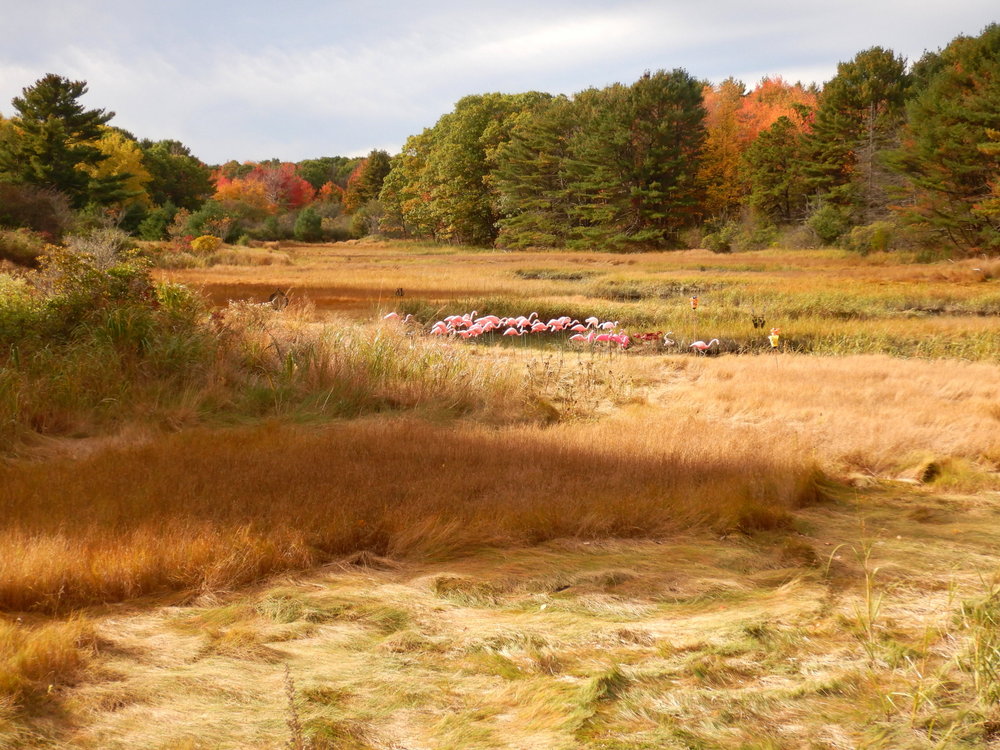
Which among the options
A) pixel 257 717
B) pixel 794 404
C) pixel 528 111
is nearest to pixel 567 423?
pixel 794 404

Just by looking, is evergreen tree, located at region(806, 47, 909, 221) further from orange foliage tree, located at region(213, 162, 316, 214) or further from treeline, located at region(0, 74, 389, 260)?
orange foliage tree, located at region(213, 162, 316, 214)

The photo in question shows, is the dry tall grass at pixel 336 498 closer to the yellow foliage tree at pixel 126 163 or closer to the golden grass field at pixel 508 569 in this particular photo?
the golden grass field at pixel 508 569

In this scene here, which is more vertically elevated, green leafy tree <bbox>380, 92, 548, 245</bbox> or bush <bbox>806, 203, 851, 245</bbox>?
green leafy tree <bbox>380, 92, 548, 245</bbox>

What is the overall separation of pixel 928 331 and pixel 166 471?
44.3 feet

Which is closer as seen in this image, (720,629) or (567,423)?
(720,629)

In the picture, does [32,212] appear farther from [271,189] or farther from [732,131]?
[271,189]

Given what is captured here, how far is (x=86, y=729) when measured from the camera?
2535 mm

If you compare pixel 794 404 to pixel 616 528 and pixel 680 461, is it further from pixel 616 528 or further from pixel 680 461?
pixel 616 528

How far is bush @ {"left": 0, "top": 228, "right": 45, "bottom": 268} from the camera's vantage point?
19141 millimetres

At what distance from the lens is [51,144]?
118ft

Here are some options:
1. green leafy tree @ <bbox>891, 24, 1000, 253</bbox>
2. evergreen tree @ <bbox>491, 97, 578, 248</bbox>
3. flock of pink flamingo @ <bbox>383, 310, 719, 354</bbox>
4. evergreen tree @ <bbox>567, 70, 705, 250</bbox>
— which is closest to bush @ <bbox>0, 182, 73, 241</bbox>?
flock of pink flamingo @ <bbox>383, 310, 719, 354</bbox>

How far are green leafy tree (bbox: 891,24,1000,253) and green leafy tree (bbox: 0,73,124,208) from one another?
35270 mm

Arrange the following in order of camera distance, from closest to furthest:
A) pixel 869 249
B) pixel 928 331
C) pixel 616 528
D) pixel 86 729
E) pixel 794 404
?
pixel 86 729, pixel 616 528, pixel 794 404, pixel 928 331, pixel 869 249

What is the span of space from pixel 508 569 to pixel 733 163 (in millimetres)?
51852
